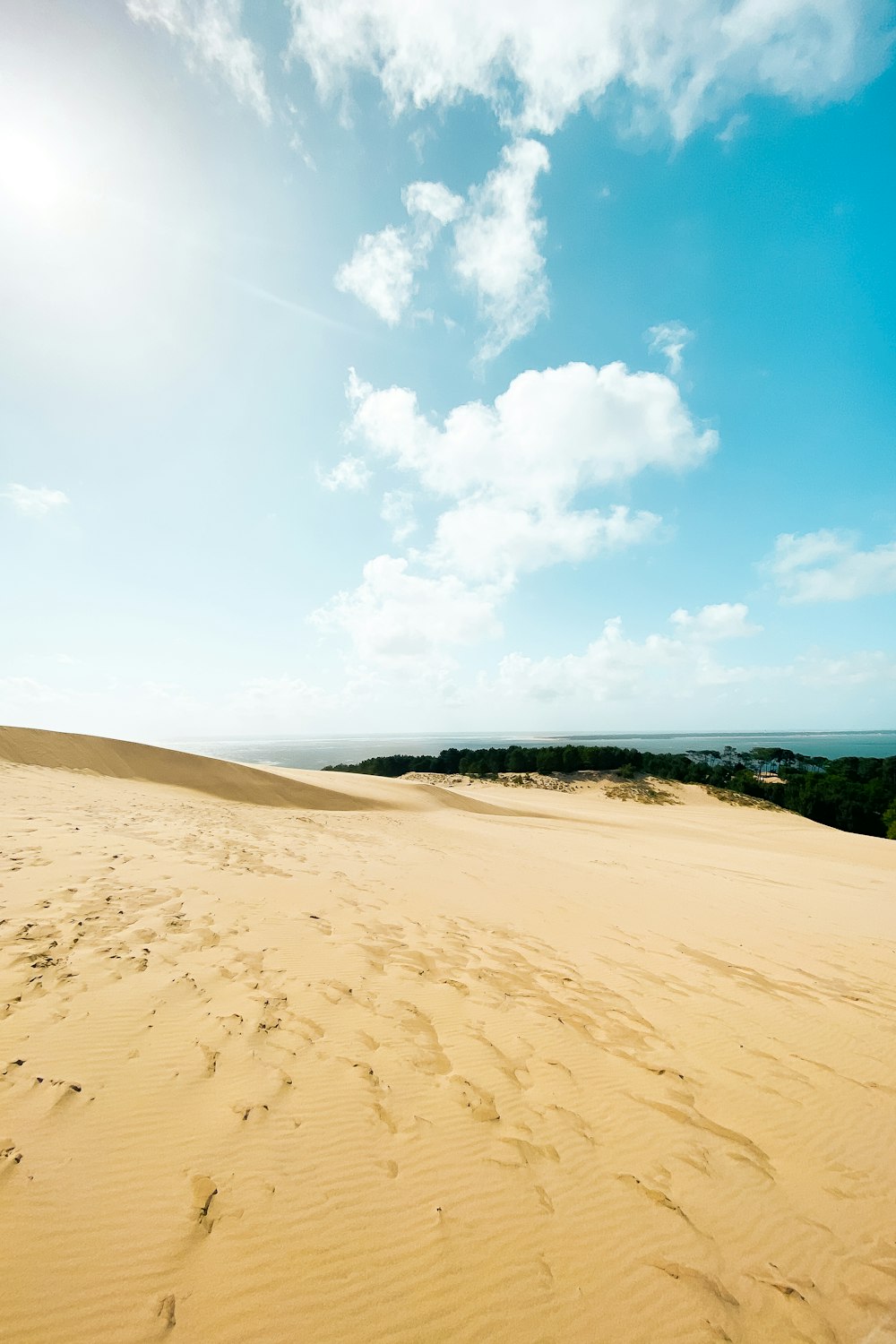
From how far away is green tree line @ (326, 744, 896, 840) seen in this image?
42.7m

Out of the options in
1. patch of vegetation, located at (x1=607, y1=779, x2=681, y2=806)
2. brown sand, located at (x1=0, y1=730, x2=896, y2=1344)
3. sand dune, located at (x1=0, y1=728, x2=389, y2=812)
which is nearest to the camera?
brown sand, located at (x1=0, y1=730, x2=896, y2=1344)

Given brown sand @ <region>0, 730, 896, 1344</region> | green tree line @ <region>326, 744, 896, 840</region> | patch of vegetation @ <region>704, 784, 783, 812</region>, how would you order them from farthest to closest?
1. green tree line @ <region>326, 744, 896, 840</region>
2. patch of vegetation @ <region>704, 784, 783, 812</region>
3. brown sand @ <region>0, 730, 896, 1344</region>

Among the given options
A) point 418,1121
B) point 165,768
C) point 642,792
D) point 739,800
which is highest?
point 165,768

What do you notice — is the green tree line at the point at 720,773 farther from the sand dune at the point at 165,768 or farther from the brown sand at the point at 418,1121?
the brown sand at the point at 418,1121

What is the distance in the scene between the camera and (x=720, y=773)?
48.8 metres

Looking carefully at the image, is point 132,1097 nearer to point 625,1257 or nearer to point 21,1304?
point 21,1304

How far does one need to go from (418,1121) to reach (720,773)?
5328 cm

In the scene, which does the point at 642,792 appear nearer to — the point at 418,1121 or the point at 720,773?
the point at 720,773

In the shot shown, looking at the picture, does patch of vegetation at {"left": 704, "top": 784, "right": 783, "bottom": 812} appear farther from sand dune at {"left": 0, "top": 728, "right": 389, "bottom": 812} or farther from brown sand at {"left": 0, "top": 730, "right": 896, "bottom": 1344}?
brown sand at {"left": 0, "top": 730, "right": 896, "bottom": 1344}

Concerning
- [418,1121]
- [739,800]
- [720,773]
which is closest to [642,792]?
[739,800]

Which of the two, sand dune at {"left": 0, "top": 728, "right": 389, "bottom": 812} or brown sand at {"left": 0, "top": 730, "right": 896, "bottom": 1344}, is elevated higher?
sand dune at {"left": 0, "top": 728, "right": 389, "bottom": 812}

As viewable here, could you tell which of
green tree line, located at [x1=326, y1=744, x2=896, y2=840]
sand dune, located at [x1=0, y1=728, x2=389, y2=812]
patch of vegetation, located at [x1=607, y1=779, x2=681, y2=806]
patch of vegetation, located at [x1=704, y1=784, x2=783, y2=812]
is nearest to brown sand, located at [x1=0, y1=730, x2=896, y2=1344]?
sand dune, located at [x1=0, y1=728, x2=389, y2=812]

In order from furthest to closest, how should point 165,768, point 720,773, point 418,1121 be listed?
point 720,773 < point 165,768 < point 418,1121

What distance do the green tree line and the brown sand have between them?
4247 centimetres
